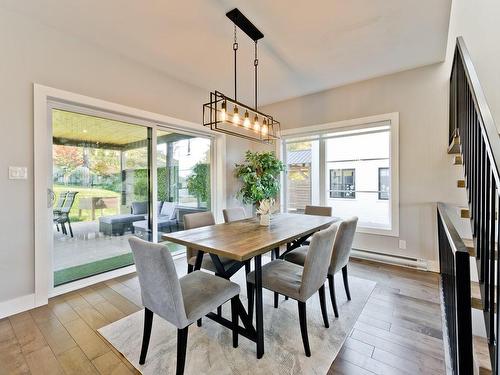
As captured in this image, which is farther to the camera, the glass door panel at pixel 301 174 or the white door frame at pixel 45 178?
the glass door panel at pixel 301 174

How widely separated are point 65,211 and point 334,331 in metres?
3.07

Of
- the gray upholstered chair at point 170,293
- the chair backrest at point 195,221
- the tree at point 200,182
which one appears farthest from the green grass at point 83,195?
the gray upholstered chair at point 170,293

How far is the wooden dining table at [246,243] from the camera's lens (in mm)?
1646

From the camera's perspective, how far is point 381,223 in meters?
3.75

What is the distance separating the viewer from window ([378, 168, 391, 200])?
144 inches

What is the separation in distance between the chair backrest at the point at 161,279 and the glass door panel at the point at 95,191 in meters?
1.86

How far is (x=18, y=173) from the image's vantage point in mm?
2266

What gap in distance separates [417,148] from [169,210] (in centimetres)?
383

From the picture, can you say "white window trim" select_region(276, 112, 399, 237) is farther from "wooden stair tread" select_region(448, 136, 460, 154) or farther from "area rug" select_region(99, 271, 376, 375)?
"area rug" select_region(99, 271, 376, 375)

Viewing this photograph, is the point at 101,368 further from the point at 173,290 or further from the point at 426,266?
the point at 426,266

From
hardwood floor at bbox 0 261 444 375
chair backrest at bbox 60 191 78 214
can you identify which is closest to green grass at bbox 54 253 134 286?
hardwood floor at bbox 0 261 444 375

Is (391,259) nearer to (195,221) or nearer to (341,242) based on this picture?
(341,242)

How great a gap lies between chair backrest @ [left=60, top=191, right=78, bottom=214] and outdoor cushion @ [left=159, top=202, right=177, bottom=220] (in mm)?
1171

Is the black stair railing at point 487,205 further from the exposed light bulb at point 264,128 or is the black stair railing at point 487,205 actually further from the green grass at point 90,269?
the green grass at point 90,269
